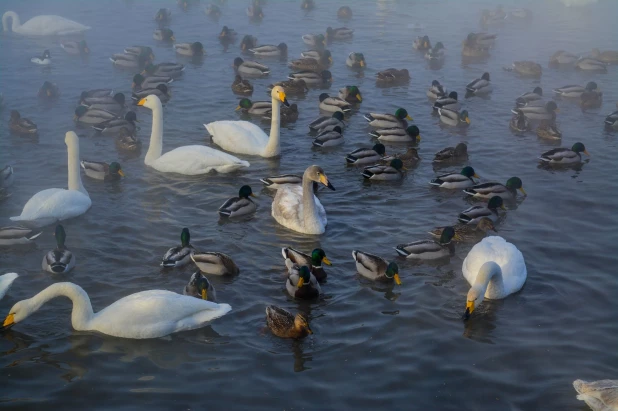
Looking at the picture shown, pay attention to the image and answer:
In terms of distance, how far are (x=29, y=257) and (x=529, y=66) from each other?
60.8ft

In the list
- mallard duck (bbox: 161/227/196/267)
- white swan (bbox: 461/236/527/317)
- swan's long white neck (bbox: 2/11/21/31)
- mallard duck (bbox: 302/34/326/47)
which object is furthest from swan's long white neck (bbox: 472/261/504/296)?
swan's long white neck (bbox: 2/11/21/31)

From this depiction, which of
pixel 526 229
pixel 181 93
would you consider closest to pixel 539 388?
pixel 526 229

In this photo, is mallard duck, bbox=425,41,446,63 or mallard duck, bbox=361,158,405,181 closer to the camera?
mallard duck, bbox=361,158,405,181

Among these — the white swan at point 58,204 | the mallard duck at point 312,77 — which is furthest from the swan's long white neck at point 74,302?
the mallard duck at point 312,77

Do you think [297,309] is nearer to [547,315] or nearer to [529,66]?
[547,315]

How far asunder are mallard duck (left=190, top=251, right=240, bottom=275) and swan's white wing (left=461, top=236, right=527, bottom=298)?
3830 millimetres

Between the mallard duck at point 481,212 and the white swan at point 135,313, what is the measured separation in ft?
19.9

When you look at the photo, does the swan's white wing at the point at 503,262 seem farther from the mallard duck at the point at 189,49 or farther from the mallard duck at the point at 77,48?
the mallard duck at the point at 77,48

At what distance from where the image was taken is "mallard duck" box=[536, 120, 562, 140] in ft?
69.7

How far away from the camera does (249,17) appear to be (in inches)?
1470

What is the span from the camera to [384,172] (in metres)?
18.3

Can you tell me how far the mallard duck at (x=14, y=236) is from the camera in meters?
14.5

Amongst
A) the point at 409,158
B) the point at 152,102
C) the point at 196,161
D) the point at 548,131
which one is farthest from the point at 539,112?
the point at 152,102

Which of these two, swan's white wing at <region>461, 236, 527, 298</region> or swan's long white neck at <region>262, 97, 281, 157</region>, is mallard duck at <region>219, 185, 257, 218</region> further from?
swan's white wing at <region>461, 236, 527, 298</region>
